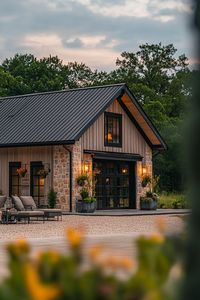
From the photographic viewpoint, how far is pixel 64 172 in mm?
30266

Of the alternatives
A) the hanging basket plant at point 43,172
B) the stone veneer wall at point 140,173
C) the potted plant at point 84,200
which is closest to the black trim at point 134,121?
the stone veneer wall at point 140,173

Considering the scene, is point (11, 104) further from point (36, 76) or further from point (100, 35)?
point (36, 76)

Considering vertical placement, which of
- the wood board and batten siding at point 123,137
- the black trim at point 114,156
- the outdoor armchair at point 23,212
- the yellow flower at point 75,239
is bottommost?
the outdoor armchair at point 23,212

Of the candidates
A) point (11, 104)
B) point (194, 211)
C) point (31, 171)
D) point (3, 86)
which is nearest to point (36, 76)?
point (3, 86)

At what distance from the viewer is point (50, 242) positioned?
15312 mm

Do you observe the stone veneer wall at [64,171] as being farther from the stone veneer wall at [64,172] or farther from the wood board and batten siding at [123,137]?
the wood board and batten siding at [123,137]

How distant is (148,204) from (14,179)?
5.83 m

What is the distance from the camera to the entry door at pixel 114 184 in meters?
32.6

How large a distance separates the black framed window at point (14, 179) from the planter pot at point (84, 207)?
316cm

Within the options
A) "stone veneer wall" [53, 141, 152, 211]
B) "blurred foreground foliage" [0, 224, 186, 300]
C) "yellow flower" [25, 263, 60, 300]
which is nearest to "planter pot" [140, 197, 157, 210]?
"stone veneer wall" [53, 141, 152, 211]

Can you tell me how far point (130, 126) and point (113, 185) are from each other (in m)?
2.81

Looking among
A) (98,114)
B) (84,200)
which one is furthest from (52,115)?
(84,200)

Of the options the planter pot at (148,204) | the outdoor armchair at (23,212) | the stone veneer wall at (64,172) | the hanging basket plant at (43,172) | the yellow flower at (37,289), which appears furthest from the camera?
the planter pot at (148,204)

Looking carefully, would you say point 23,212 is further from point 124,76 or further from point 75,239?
point 124,76
